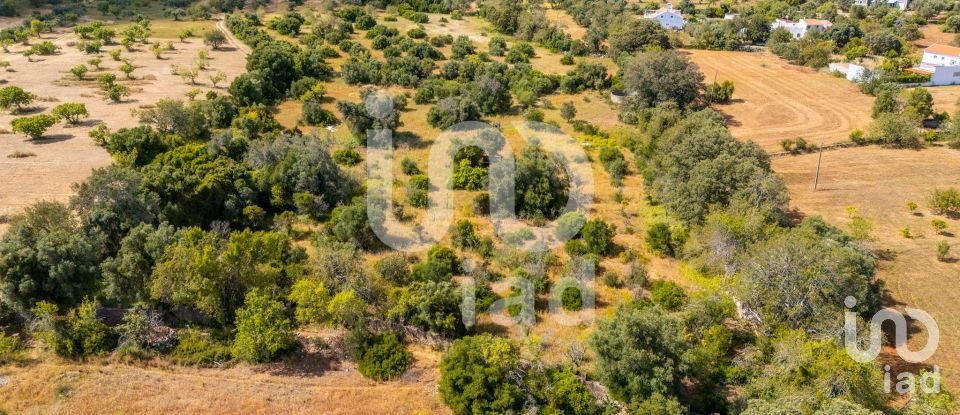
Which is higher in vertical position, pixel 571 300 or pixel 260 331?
pixel 260 331

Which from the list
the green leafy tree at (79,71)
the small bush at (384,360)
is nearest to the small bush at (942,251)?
the small bush at (384,360)

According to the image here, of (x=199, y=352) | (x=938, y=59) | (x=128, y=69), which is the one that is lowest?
A: (x=199, y=352)

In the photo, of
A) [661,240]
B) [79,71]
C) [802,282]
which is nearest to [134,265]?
[661,240]

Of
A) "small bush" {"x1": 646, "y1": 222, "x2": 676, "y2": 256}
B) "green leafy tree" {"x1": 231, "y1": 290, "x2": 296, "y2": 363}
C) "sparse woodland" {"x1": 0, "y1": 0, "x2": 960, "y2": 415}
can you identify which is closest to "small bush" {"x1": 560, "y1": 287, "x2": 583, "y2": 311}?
"sparse woodland" {"x1": 0, "y1": 0, "x2": 960, "y2": 415}

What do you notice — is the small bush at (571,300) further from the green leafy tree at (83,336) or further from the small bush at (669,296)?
the green leafy tree at (83,336)

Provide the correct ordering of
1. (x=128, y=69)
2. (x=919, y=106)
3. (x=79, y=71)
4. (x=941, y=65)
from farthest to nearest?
(x=941, y=65)
(x=128, y=69)
(x=79, y=71)
(x=919, y=106)

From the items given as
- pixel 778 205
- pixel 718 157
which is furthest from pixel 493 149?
pixel 778 205

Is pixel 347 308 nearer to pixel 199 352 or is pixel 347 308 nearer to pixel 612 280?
pixel 199 352
